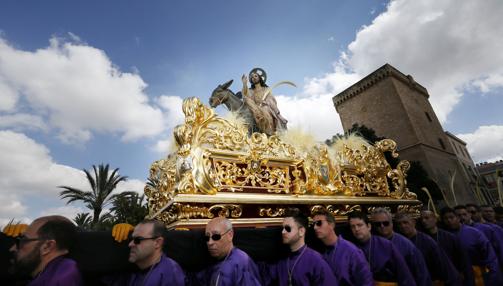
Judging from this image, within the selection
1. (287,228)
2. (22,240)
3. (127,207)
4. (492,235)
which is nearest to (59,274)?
(22,240)

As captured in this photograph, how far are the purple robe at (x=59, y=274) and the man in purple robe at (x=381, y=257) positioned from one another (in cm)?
245

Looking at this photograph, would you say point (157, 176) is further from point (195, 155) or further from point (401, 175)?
point (401, 175)

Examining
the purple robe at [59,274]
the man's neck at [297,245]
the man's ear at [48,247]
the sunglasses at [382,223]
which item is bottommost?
the purple robe at [59,274]

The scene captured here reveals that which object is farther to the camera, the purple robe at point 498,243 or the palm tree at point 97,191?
the palm tree at point 97,191

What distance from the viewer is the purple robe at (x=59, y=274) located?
1.41 metres

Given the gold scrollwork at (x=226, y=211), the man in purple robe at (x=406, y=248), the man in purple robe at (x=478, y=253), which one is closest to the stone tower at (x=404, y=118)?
the man in purple robe at (x=478, y=253)

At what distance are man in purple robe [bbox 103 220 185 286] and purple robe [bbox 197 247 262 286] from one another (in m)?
0.26

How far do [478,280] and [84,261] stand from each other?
5.09m

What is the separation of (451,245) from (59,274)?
4.45 meters

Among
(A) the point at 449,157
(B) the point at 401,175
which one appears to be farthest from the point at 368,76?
(B) the point at 401,175

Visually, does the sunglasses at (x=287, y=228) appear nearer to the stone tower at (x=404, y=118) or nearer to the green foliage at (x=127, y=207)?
the green foliage at (x=127, y=207)

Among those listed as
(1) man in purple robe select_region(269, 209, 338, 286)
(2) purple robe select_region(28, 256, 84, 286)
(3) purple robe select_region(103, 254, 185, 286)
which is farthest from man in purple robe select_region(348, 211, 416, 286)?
(2) purple robe select_region(28, 256, 84, 286)

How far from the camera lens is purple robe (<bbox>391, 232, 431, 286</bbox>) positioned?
2766mm

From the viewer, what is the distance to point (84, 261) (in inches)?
63.4
